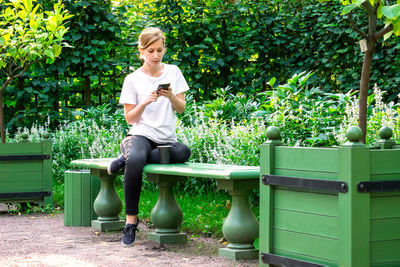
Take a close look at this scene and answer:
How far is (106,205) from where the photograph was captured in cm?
549

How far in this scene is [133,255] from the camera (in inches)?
173

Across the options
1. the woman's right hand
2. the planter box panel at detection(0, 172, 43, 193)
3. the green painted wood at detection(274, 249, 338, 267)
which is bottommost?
the green painted wood at detection(274, 249, 338, 267)

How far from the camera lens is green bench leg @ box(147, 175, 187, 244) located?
484cm

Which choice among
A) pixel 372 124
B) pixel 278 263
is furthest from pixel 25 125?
pixel 278 263

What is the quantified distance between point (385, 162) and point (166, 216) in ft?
7.26

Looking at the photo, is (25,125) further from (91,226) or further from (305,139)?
(305,139)

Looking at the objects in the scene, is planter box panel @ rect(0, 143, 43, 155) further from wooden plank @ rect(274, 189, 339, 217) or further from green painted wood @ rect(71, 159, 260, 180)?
wooden plank @ rect(274, 189, 339, 217)

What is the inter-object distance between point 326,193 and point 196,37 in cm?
735

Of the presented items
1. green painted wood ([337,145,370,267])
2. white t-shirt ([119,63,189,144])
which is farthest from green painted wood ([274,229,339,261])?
white t-shirt ([119,63,189,144])

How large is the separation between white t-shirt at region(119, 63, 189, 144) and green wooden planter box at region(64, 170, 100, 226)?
1.01 m

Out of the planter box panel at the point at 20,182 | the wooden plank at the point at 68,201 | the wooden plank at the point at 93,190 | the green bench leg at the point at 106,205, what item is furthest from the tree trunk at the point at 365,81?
the planter box panel at the point at 20,182

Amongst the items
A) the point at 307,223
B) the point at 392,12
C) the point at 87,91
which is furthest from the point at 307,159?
the point at 87,91

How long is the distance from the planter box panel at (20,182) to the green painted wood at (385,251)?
4417mm

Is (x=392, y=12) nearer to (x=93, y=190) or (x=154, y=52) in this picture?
(x=154, y=52)
